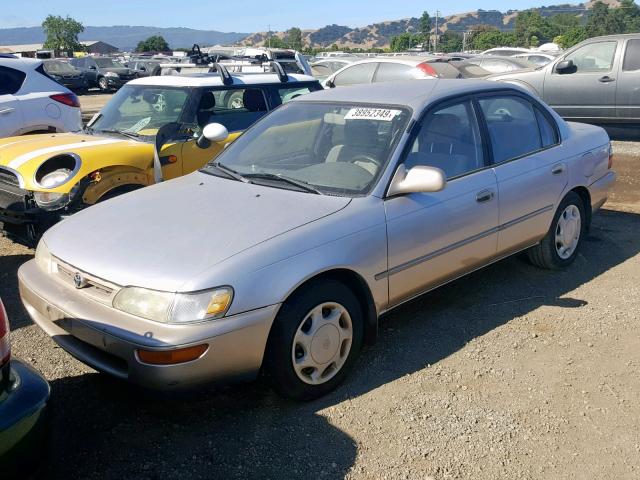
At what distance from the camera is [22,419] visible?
2.26 metres

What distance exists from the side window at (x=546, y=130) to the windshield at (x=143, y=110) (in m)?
3.24

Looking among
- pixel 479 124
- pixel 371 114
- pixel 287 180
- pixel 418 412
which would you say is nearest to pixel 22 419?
pixel 418 412

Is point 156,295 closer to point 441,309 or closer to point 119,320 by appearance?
point 119,320

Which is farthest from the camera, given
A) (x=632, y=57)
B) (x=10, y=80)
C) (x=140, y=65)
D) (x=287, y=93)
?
(x=140, y=65)

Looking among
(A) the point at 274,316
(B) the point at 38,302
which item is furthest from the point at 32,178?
(A) the point at 274,316

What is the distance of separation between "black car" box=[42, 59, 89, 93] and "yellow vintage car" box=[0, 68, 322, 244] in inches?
939

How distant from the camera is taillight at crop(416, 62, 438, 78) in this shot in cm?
1212

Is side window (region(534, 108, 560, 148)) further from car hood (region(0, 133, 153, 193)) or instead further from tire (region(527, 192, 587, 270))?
car hood (region(0, 133, 153, 193))

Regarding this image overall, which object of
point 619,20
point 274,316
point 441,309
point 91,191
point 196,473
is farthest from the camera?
point 619,20

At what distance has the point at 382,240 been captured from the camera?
3.61 meters

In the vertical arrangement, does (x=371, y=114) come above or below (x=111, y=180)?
above

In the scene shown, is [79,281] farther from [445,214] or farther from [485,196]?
[485,196]

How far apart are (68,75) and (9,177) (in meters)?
25.4

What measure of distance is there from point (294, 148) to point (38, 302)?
6.12 ft
